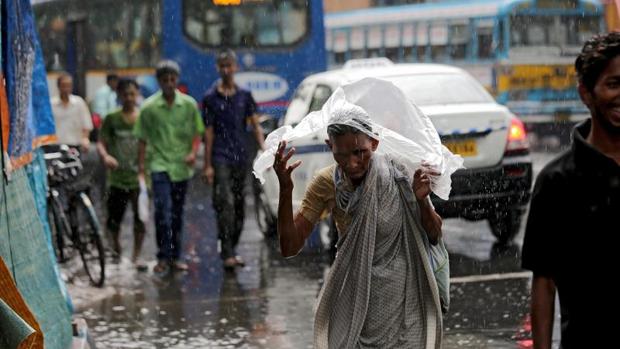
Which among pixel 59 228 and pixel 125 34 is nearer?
→ pixel 59 228

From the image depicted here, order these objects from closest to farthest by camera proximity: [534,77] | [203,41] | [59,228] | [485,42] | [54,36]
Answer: [59,228]
[203,41]
[54,36]
[534,77]
[485,42]

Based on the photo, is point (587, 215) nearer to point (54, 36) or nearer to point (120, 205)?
point (120, 205)

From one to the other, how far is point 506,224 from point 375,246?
23.9ft

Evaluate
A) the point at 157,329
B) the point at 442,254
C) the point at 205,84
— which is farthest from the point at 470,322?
the point at 205,84

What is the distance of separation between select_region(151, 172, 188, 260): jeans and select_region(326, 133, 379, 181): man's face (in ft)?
21.9

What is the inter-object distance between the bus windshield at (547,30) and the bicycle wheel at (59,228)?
17693 mm

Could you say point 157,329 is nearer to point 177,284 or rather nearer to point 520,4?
point 177,284

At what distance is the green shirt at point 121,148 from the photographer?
12202 millimetres

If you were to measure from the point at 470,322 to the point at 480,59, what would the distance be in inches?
771

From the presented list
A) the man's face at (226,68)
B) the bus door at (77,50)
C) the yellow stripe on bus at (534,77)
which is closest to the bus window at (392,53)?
the yellow stripe on bus at (534,77)

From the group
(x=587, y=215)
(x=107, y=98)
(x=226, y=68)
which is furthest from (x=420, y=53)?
(x=587, y=215)

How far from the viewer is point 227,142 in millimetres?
11703

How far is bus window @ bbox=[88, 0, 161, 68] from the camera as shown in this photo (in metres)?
23.1

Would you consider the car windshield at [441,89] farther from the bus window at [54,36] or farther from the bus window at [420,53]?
the bus window at [420,53]
